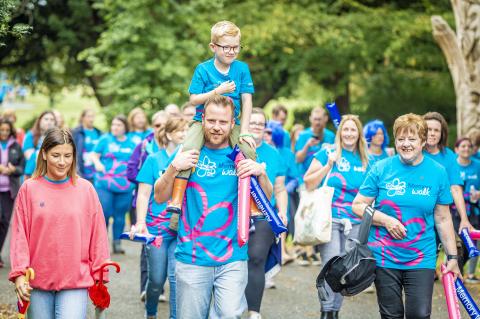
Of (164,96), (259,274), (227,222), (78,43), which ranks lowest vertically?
(259,274)

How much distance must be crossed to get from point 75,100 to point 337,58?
46.8m

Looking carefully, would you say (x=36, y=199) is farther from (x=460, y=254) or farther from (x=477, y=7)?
(x=477, y=7)

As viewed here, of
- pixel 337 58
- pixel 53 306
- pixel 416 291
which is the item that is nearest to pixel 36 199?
pixel 53 306

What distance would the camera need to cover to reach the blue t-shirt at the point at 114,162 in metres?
12.2

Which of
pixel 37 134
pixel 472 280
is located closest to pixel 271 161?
pixel 472 280

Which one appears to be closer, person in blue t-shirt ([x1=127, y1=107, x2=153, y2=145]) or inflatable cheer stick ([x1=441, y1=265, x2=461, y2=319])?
inflatable cheer stick ([x1=441, y1=265, x2=461, y2=319])

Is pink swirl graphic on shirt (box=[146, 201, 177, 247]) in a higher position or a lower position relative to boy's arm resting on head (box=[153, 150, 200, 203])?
lower

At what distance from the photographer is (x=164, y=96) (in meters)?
19.8

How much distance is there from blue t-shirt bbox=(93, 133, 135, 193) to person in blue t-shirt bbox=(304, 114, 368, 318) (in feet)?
15.0

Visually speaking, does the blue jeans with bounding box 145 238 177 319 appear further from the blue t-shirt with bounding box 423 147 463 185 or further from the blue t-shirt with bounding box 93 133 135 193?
the blue t-shirt with bounding box 93 133 135 193

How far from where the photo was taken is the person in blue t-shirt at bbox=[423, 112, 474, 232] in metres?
8.27

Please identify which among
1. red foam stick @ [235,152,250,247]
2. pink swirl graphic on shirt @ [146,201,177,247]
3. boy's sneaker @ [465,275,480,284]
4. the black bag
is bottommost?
boy's sneaker @ [465,275,480,284]

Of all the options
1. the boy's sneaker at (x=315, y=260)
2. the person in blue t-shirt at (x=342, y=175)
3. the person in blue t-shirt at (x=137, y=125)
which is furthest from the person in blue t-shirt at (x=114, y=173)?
the person in blue t-shirt at (x=342, y=175)

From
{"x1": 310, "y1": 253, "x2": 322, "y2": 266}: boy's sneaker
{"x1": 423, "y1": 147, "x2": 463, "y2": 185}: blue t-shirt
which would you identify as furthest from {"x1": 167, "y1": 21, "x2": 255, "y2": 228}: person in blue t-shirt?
{"x1": 310, "y1": 253, "x2": 322, "y2": 266}: boy's sneaker
